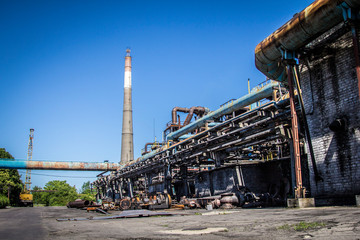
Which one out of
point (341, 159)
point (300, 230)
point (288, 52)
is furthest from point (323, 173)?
point (300, 230)

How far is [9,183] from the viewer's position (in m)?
41.8

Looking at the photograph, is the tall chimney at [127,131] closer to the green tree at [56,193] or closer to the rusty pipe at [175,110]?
the rusty pipe at [175,110]

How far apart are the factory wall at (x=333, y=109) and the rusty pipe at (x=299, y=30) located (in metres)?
0.65

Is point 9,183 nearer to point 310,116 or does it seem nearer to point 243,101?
point 243,101

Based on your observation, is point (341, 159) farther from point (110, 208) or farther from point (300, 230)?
point (110, 208)

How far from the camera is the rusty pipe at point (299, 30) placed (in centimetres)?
990

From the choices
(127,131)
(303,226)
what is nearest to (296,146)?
(303,226)

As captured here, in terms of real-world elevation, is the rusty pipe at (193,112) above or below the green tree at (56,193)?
above

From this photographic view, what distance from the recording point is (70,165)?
41438 mm

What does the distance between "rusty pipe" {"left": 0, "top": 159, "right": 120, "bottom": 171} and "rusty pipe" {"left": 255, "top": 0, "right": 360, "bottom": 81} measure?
34457mm

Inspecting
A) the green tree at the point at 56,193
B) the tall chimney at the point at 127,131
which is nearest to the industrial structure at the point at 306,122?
the tall chimney at the point at 127,131

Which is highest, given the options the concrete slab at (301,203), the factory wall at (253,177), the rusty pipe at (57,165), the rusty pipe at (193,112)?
the rusty pipe at (193,112)

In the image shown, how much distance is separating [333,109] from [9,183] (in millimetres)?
44383

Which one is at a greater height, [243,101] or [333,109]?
[243,101]
